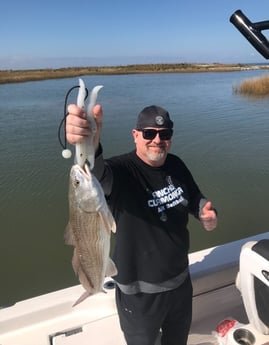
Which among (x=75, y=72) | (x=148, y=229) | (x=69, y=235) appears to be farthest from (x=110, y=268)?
(x=75, y=72)

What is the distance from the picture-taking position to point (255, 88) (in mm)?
20406

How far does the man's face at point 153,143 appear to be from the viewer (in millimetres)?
1757

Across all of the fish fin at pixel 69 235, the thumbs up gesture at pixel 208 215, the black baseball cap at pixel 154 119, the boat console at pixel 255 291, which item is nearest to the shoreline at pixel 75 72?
the black baseball cap at pixel 154 119

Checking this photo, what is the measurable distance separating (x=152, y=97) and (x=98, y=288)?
64.3 ft

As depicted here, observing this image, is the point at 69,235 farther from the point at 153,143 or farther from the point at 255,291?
the point at 255,291

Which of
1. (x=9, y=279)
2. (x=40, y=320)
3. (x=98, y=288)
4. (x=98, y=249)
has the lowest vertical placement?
(x=9, y=279)

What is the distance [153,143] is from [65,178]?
6149 millimetres

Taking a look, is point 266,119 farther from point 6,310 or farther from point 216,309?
point 6,310

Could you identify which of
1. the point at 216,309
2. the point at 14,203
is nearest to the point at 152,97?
the point at 14,203

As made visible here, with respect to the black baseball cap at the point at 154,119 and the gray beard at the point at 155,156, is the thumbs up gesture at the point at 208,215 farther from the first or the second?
the black baseball cap at the point at 154,119

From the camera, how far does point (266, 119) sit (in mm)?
13656

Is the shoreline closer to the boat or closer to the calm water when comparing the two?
the calm water

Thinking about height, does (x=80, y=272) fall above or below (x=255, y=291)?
above

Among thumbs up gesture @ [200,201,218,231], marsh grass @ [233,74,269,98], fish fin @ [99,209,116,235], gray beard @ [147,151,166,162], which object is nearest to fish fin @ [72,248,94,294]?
fish fin @ [99,209,116,235]
